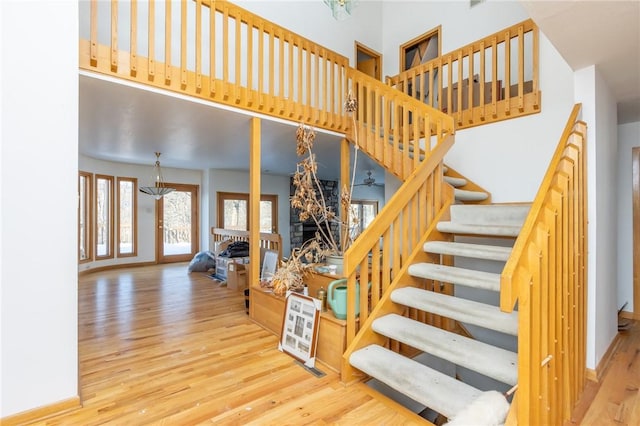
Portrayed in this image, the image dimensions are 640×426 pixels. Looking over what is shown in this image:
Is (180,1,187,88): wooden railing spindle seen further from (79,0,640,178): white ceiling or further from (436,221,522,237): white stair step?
(436,221,522,237): white stair step

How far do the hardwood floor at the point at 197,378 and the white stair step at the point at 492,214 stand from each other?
166cm

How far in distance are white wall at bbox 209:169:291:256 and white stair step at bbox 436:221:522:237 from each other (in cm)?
596

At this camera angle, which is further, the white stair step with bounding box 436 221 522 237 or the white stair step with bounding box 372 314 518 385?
the white stair step with bounding box 436 221 522 237

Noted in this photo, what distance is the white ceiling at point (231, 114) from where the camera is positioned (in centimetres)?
172

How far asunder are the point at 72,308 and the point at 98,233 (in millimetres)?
5581

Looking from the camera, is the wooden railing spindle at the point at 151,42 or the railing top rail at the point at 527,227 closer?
the railing top rail at the point at 527,227

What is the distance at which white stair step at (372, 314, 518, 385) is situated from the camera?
64.7 inches

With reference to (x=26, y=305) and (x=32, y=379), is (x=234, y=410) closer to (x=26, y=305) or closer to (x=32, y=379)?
Answer: (x=32, y=379)

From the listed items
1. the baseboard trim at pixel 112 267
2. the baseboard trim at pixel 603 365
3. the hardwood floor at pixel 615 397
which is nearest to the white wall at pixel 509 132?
the baseboard trim at pixel 603 365

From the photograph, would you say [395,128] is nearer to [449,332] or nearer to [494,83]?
[494,83]

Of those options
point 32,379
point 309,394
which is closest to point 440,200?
point 309,394

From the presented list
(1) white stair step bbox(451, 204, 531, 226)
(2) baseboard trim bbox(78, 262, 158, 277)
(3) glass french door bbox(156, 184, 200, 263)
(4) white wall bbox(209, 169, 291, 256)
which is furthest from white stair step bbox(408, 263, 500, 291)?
(3) glass french door bbox(156, 184, 200, 263)

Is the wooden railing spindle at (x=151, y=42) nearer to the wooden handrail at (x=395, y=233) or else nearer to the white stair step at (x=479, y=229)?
the wooden handrail at (x=395, y=233)

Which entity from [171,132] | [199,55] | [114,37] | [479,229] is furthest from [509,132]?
[171,132]
